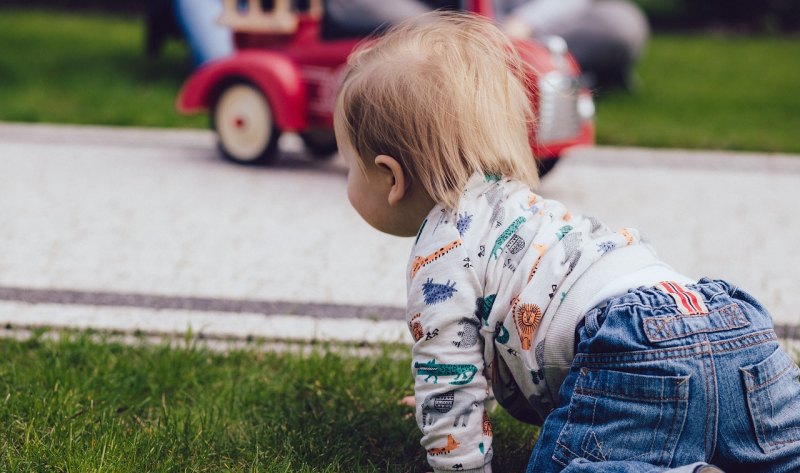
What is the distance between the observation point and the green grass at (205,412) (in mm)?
2064

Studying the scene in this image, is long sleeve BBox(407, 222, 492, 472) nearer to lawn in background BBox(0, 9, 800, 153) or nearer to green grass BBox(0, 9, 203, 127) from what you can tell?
lawn in background BBox(0, 9, 800, 153)

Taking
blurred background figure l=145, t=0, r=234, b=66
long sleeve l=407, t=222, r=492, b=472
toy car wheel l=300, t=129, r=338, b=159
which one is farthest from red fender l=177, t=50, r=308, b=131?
long sleeve l=407, t=222, r=492, b=472

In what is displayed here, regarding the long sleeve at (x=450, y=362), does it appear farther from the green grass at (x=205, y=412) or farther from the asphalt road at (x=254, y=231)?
the asphalt road at (x=254, y=231)

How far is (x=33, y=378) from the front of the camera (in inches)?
96.1

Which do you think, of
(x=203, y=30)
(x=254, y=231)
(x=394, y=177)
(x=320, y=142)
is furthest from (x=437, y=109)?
(x=203, y=30)

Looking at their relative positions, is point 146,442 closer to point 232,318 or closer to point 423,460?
point 423,460

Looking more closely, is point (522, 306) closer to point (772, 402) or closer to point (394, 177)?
point (394, 177)

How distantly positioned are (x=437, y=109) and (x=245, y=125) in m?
3.77

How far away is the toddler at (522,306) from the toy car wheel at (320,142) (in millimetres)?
3753

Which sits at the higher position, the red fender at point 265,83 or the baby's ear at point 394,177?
the baby's ear at point 394,177

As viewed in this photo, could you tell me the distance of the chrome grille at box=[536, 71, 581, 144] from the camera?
4.71 m

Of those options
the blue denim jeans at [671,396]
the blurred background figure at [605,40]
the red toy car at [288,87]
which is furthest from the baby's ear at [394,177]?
the blurred background figure at [605,40]

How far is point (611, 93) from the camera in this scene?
29.2ft

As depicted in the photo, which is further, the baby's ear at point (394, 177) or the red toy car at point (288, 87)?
the red toy car at point (288, 87)
